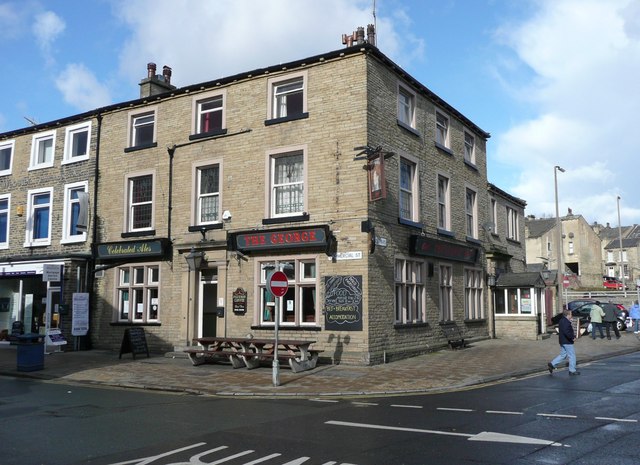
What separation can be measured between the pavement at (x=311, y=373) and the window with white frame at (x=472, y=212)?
5336mm

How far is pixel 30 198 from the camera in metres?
24.0

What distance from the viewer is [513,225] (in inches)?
1169

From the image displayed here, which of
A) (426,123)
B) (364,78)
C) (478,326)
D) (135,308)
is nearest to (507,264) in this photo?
(478,326)

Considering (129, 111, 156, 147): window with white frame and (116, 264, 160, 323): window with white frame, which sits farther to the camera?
(129, 111, 156, 147): window with white frame

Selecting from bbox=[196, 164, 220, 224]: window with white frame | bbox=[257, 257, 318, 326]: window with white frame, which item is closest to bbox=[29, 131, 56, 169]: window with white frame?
bbox=[196, 164, 220, 224]: window with white frame

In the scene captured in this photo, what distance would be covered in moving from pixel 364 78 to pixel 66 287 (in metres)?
13.1

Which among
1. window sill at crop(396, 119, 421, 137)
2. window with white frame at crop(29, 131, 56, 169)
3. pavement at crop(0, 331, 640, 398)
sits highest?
window with white frame at crop(29, 131, 56, 169)

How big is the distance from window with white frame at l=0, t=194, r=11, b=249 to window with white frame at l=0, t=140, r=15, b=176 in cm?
112

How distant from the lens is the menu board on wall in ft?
52.5

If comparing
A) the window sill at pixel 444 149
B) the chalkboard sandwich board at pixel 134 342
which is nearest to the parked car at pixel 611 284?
the window sill at pixel 444 149

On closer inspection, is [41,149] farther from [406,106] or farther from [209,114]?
[406,106]

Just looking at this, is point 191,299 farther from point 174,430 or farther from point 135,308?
point 174,430

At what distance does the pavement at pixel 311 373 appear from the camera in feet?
41.1

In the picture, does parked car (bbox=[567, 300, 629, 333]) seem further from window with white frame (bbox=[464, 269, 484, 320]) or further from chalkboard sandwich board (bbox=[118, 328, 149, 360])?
chalkboard sandwich board (bbox=[118, 328, 149, 360])
